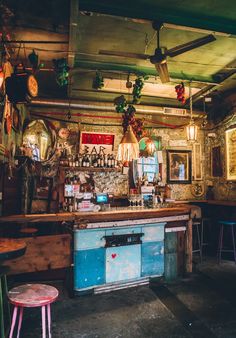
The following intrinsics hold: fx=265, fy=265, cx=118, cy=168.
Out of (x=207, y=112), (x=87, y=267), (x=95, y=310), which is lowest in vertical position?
(x=95, y=310)

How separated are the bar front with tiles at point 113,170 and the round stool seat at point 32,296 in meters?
0.02

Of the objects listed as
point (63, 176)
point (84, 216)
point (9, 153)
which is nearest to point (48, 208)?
point (63, 176)

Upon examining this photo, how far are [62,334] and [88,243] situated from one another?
1.42 meters

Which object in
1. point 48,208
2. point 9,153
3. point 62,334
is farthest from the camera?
point 48,208

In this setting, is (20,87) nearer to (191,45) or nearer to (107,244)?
(191,45)

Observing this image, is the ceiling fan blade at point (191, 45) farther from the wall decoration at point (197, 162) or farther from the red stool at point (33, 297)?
the wall decoration at point (197, 162)

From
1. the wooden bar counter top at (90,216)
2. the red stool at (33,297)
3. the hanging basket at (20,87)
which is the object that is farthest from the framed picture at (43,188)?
the red stool at (33,297)

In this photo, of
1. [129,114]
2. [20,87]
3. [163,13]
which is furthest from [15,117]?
[163,13]

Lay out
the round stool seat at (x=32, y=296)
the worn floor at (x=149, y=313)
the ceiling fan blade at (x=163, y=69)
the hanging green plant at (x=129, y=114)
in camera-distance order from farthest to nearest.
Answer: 1. the hanging green plant at (x=129, y=114)
2. the ceiling fan blade at (x=163, y=69)
3. the worn floor at (x=149, y=313)
4. the round stool seat at (x=32, y=296)

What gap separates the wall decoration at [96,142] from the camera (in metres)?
7.88

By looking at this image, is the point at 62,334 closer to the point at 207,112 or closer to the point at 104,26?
the point at 104,26

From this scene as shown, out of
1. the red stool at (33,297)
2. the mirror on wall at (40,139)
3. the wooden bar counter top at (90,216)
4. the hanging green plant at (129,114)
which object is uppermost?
the hanging green plant at (129,114)

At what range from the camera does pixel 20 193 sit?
20.4ft

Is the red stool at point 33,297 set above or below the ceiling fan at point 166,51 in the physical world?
below
